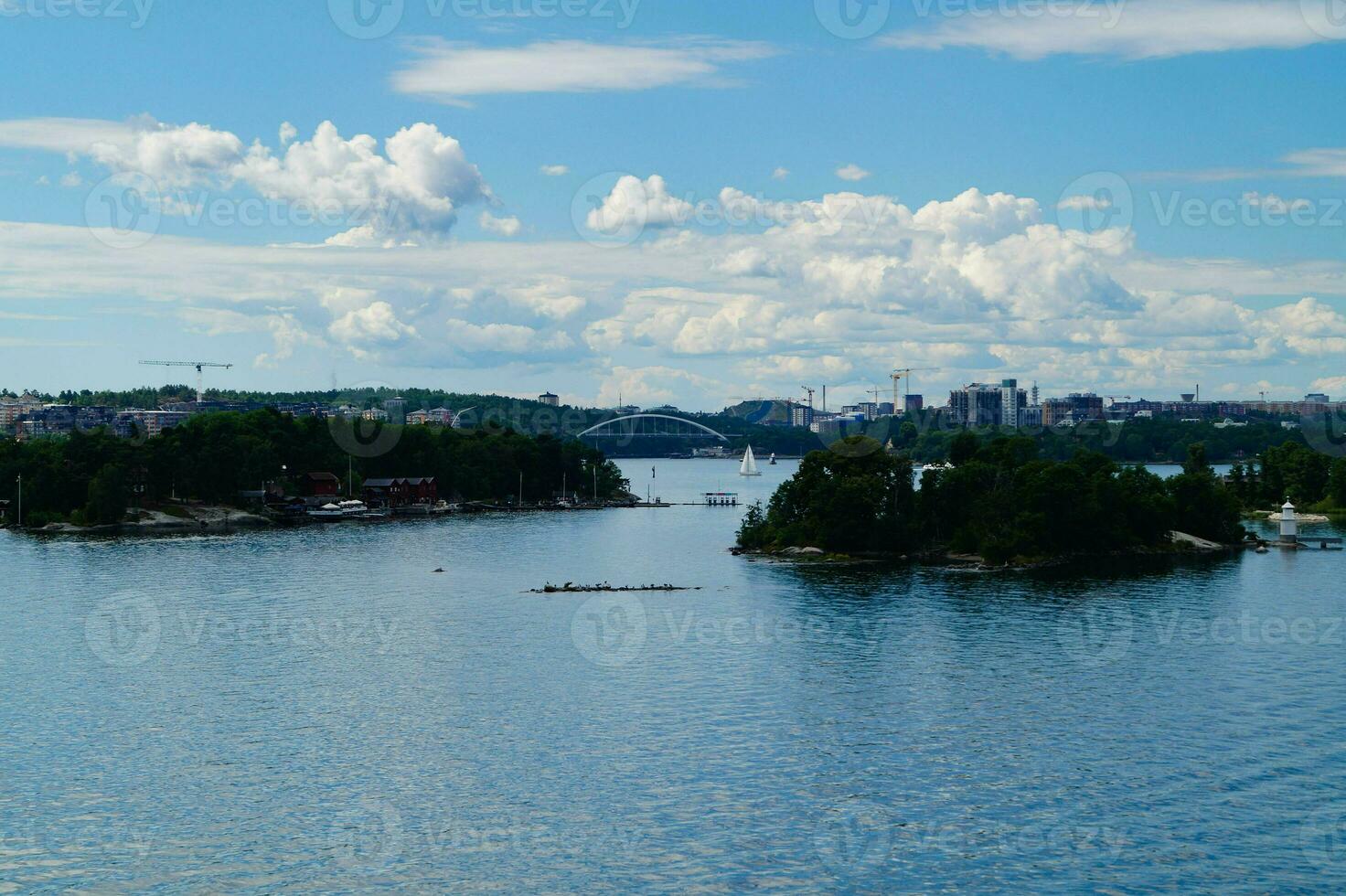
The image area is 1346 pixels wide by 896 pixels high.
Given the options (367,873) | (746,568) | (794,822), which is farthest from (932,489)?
(367,873)

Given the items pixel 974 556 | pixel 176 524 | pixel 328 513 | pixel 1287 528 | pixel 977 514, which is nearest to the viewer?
pixel 974 556

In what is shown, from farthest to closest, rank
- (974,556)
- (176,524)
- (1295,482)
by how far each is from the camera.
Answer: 1. (1295,482)
2. (176,524)
3. (974,556)

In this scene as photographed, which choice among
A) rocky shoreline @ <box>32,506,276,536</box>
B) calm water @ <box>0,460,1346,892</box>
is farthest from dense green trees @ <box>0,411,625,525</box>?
Result: calm water @ <box>0,460,1346,892</box>

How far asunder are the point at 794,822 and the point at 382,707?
18.5 meters

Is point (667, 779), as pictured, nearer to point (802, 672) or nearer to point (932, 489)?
point (802, 672)

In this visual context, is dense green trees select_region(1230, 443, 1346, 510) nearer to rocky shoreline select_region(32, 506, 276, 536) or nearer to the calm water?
the calm water

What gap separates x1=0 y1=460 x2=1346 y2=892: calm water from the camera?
32406 millimetres

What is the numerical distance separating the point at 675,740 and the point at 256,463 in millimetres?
108773

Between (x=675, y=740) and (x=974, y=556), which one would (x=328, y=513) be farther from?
(x=675, y=740)

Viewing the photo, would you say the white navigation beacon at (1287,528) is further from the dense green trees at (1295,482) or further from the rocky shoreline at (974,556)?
the dense green trees at (1295,482)

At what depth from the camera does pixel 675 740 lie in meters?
42.5

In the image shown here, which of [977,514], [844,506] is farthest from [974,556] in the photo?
Result: [844,506]

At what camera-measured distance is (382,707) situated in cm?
4753

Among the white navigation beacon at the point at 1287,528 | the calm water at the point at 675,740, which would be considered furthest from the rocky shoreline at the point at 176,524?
the white navigation beacon at the point at 1287,528
